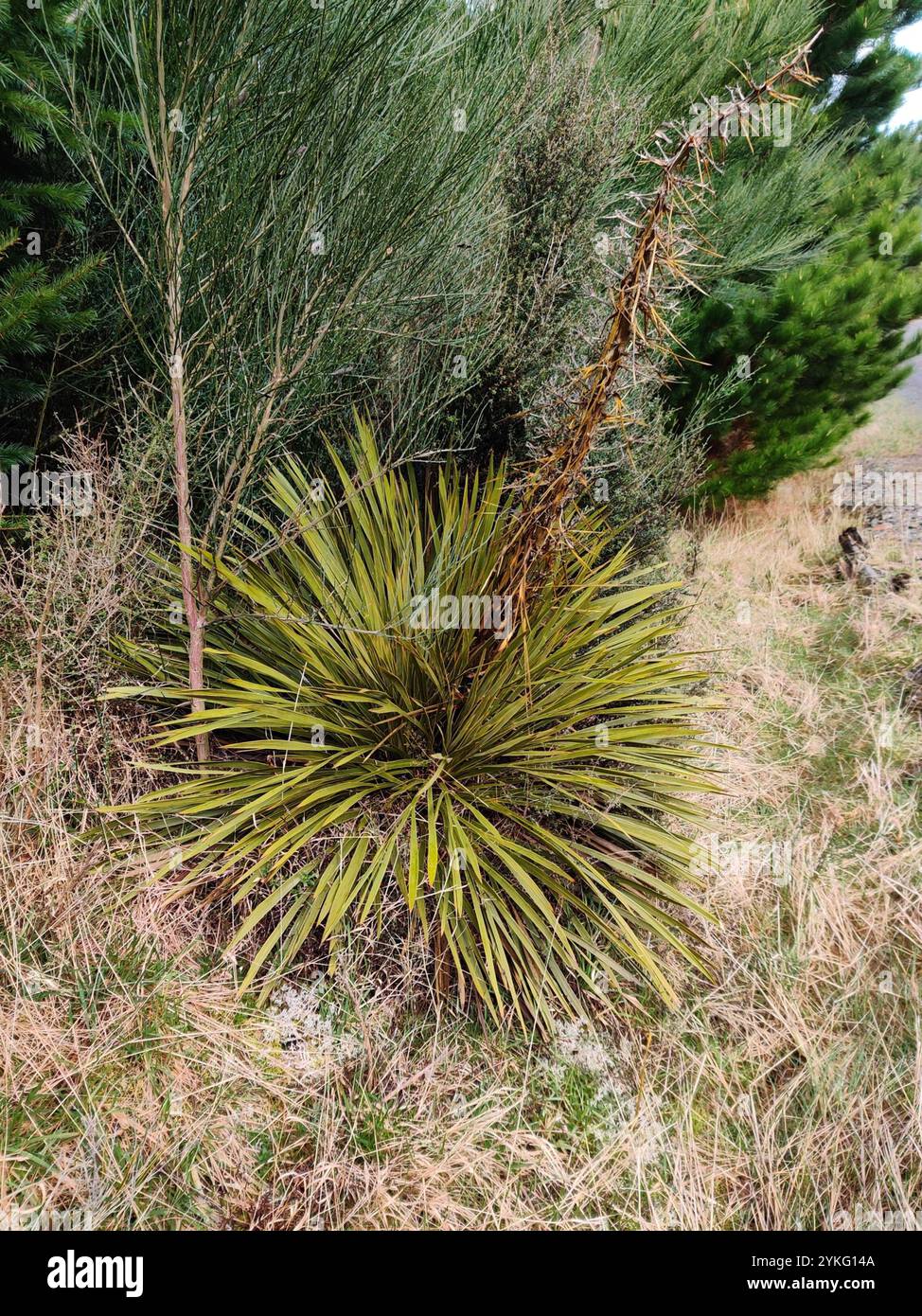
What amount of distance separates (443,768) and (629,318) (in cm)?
138

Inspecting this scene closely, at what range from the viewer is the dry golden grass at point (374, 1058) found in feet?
6.97

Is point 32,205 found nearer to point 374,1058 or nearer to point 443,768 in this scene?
point 443,768

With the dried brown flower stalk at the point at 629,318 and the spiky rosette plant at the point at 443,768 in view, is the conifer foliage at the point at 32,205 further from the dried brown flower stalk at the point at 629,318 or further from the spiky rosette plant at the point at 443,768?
the dried brown flower stalk at the point at 629,318

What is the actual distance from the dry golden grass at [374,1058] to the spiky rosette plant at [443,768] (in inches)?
7.6

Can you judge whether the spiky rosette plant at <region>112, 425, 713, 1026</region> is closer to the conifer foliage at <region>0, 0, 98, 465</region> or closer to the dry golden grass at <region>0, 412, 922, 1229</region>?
the dry golden grass at <region>0, 412, 922, 1229</region>

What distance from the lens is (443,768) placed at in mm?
2607

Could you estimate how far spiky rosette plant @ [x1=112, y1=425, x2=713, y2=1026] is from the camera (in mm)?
2439

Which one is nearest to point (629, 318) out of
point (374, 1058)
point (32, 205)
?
point (374, 1058)

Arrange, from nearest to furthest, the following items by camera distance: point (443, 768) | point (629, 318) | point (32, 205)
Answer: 1. point (629, 318)
2. point (443, 768)
3. point (32, 205)

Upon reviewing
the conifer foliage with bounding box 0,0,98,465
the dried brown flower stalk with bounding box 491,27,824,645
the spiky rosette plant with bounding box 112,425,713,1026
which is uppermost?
the conifer foliage with bounding box 0,0,98,465

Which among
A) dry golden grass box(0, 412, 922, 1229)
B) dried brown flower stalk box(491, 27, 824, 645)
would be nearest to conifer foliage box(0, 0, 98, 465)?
dry golden grass box(0, 412, 922, 1229)

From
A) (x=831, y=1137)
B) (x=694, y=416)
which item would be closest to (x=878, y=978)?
(x=831, y=1137)

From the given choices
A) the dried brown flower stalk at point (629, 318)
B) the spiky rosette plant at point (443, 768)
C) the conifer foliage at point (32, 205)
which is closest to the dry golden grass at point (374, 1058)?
the spiky rosette plant at point (443, 768)

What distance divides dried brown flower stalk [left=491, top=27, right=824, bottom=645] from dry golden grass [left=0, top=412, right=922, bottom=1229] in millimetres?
1254
